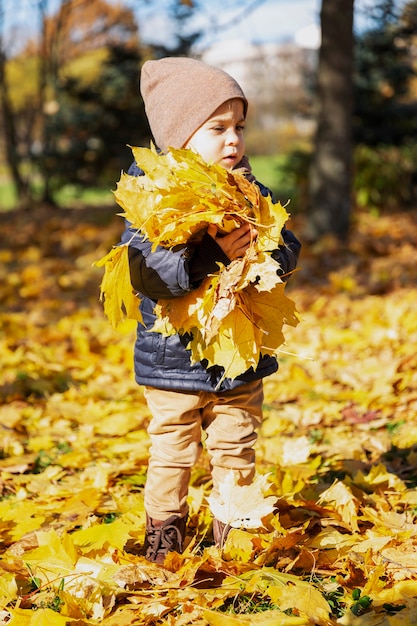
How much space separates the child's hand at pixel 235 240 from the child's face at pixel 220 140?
234 millimetres

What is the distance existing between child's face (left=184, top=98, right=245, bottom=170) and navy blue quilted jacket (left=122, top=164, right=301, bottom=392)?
159 mm

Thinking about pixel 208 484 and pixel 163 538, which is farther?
pixel 208 484

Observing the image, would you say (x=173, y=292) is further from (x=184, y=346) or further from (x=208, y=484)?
(x=208, y=484)

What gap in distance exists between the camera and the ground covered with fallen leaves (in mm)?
2104

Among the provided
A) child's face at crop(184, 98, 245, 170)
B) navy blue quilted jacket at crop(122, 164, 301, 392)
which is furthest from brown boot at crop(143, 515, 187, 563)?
child's face at crop(184, 98, 245, 170)

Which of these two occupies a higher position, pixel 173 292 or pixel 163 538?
pixel 173 292

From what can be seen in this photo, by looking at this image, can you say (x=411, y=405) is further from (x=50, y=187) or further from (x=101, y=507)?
(x=50, y=187)

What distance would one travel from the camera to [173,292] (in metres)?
2.13

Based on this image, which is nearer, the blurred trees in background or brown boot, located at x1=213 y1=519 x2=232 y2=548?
brown boot, located at x1=213 y1=519 x2=232 y2=548

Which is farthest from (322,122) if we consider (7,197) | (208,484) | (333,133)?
(7,197)

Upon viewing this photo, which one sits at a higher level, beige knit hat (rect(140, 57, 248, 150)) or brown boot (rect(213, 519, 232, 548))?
beige knit hat (rect(140, 57, 248, 150))

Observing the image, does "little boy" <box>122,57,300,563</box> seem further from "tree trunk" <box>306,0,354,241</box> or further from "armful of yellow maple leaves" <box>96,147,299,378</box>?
"tree trunk" <box>306,0,354,241</box>

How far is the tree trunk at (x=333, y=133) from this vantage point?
25.5 ft

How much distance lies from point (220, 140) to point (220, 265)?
41 centimetres
